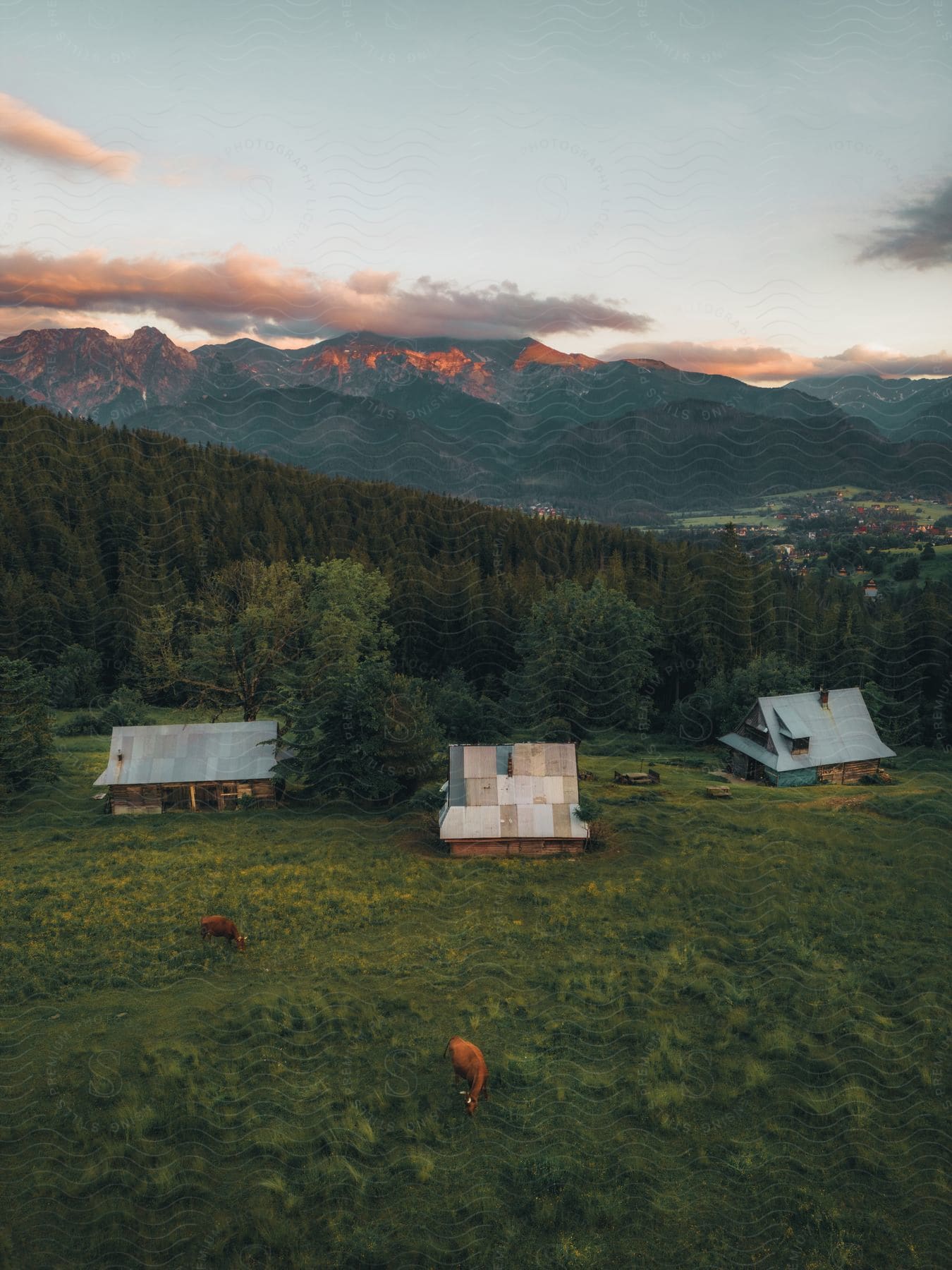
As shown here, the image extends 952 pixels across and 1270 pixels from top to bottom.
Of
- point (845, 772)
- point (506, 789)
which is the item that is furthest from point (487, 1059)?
point (845, 772)

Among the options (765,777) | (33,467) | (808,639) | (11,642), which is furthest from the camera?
(33,467)

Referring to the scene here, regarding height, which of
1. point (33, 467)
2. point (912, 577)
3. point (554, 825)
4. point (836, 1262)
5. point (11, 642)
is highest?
point (33, 467)

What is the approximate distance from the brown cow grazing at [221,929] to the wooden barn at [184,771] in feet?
48.7

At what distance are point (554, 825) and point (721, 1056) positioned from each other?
1351cm

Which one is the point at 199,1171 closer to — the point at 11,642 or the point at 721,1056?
the point at 721,1056

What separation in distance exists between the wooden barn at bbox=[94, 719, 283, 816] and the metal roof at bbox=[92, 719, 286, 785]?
1.3 inches

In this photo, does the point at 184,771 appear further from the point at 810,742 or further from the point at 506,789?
the point at 810,742

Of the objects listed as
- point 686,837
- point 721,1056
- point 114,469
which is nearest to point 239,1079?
point 721,1056

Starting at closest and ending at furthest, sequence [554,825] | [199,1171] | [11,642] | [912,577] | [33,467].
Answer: [199,1171] < [554,825] < [11,642] < [33,467] < [912,577]

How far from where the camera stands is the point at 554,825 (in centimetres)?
2930

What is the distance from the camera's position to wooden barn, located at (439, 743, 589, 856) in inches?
1145

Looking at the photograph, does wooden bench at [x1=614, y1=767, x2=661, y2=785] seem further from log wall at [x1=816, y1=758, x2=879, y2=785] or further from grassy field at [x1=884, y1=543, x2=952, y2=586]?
grassy field at [x1=884, y1=543, x2=952, y2=586]

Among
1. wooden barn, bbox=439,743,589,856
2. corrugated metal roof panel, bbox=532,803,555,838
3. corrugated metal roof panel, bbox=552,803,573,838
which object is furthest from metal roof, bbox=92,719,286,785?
corrugated metal roof panel, bbox=552,803,573,838

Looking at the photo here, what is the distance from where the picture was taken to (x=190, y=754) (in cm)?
3600
